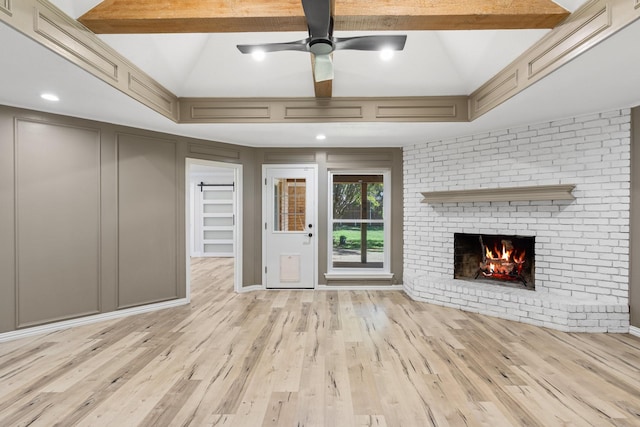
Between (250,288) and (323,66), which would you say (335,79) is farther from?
(250,288)

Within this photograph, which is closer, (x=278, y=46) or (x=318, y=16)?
(x=318, y=16)

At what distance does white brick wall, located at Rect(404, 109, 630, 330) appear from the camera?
3.33m

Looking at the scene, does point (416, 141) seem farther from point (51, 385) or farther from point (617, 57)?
point (51, 385)

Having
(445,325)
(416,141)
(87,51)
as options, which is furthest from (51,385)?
(416,141)

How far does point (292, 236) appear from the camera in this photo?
16.8 feet

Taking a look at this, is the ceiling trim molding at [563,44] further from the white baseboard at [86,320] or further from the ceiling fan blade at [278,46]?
the white baseboard at [86,320]

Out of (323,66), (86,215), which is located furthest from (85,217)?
(323,66)

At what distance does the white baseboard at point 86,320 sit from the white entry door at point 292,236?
1.37 m

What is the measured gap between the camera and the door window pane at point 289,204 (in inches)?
203

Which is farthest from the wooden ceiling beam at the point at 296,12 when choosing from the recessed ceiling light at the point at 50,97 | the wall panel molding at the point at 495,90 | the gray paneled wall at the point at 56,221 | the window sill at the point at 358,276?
the window sill at the point at 358,276

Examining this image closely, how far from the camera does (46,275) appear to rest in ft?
10.9

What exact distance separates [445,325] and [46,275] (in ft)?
13.6

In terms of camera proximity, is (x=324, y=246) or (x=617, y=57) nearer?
(x=617, y=57)

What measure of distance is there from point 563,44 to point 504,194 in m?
1.95
